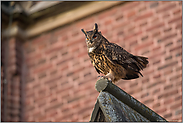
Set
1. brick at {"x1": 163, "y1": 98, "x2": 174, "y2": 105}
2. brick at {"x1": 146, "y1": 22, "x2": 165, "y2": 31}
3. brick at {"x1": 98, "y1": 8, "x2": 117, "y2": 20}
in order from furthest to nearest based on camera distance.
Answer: brick at {"x1": 98, "y1": 8, "x2": 117, "y2": 20}, brick at {"x1": 146, "y1": 22, "x2": 165, "y2": 31}, brick at {"x1": 163, "y1": 98, "x2": 174, "y2": 105}

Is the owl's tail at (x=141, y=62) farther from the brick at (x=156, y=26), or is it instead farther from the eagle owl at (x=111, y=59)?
the brick at (x=156, y=26)

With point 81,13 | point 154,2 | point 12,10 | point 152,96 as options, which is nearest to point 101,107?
point 152,96

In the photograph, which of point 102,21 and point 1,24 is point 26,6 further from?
point 102,21

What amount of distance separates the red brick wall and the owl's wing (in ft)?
7.12

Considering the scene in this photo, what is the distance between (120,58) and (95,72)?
9.37 ft

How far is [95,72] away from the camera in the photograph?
720cm

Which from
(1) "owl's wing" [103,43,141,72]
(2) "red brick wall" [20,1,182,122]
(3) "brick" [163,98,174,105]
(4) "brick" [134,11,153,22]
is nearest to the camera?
(1) "owl's wing" [103,43,141,72]

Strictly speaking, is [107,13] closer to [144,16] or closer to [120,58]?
[144,16]

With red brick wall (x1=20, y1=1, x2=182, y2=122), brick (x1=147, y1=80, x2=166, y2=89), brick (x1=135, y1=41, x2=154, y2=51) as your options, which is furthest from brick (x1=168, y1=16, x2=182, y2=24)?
brick (x1=147, y1=80, x2=166, y2=89)

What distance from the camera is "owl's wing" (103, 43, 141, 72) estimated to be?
4328mm

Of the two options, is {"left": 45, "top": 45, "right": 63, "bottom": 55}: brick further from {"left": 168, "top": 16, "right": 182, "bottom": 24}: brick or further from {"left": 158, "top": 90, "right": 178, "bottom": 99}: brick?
{"left": 158, "top": 90, "right": 178, "bottom": 99}: brick

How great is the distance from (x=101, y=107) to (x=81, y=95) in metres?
4.46

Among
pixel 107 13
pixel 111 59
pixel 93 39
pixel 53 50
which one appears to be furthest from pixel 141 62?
pixel 53 50

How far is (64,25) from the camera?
26.3 ft
